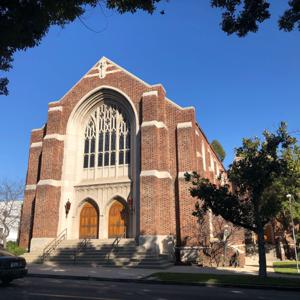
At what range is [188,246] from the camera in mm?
21156

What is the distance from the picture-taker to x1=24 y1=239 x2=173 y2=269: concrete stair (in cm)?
1916

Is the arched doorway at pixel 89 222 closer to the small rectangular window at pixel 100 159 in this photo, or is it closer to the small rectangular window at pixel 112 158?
the small rectangular window at pixel 100 159

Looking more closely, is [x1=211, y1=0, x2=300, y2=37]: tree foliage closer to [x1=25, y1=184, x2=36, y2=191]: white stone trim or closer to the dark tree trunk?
the dark tree trunk

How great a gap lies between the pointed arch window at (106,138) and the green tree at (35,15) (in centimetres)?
1834

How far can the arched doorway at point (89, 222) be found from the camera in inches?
966

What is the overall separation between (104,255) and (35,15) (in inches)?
648

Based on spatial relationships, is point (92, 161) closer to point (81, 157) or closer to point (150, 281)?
point (81, 157)

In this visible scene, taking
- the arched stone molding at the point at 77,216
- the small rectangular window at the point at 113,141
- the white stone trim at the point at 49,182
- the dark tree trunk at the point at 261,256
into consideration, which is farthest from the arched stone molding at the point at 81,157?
the dark tree trunk at the point at 261,256

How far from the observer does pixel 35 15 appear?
20.8 feet

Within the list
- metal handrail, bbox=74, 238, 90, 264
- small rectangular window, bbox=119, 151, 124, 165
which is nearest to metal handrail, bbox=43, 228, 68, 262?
metal handrail, bbox=74, 238, 90, 264

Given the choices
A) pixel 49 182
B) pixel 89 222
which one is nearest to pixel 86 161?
pixel 49 182

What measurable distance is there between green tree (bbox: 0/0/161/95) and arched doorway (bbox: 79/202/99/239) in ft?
62.3

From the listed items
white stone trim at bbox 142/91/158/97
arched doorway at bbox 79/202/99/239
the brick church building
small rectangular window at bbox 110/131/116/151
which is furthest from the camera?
small rectangular window at bbox 110/131/116/151

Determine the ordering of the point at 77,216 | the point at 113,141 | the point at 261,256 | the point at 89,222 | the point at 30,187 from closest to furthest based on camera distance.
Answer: the point at 261,256 → the point at 89,222 → the point at 77,216 → the point at 113,141 → the point at 30,187
